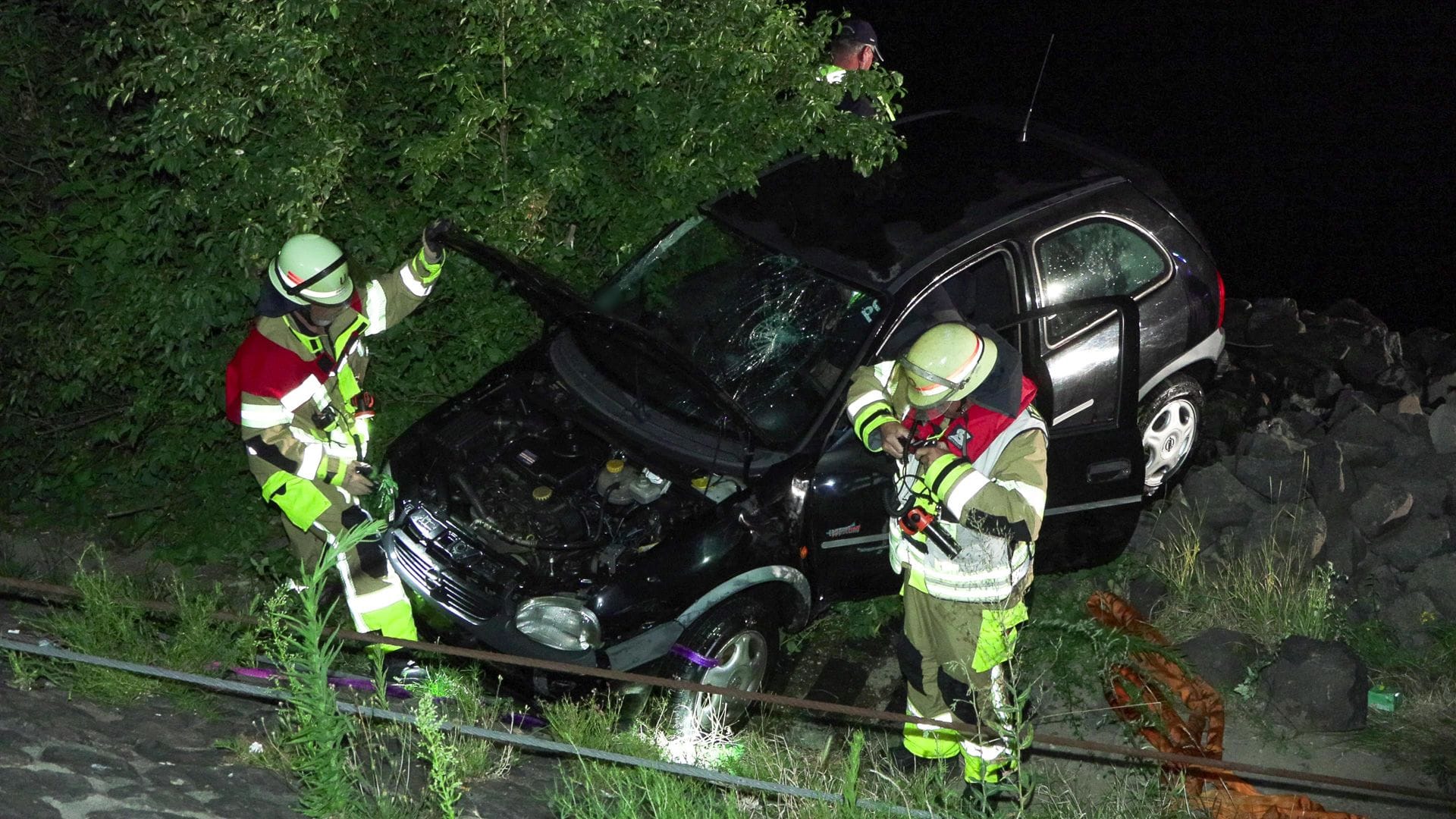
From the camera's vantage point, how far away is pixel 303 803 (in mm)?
3842

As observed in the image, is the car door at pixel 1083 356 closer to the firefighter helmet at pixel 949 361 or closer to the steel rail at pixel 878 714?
the firefighter helmet at pixel 949 361

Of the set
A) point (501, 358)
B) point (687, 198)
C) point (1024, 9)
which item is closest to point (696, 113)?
point (687, 198)

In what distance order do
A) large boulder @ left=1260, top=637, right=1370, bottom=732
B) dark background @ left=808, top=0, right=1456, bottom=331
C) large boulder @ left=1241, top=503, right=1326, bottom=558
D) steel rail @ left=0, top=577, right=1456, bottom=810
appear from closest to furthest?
steel rail @ left=0, top=577, right=1456, bottom=810, large boulder @ left=1260, top=637, right=1370, bottom=732, large boulder @ left=1241, top=503, right=1326, bottom=558, dark background @ left=808, top=0, right=1456, bottom=331

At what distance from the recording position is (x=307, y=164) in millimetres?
5480

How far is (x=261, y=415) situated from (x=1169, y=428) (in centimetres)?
406

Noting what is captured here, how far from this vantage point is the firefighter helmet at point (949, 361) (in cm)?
440

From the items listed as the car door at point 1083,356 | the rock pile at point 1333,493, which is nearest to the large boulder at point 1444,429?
the rock pile at point 1333,493

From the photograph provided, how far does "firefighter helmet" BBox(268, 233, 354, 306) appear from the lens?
496cm

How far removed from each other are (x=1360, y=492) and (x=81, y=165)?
20.3 ft

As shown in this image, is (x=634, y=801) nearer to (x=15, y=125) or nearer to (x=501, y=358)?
(x=501, y=358)

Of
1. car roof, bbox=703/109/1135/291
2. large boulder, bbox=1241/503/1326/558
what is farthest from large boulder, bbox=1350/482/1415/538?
car roof, bbox=703/109/1135/291

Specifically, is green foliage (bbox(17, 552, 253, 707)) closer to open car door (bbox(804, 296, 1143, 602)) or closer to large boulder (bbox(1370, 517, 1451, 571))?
open car door (bbox(804, 296, 1143, 602))

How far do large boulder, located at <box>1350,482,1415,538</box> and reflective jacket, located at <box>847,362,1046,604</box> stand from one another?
2421 mm

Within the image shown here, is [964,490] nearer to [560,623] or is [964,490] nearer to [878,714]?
[878,714]
